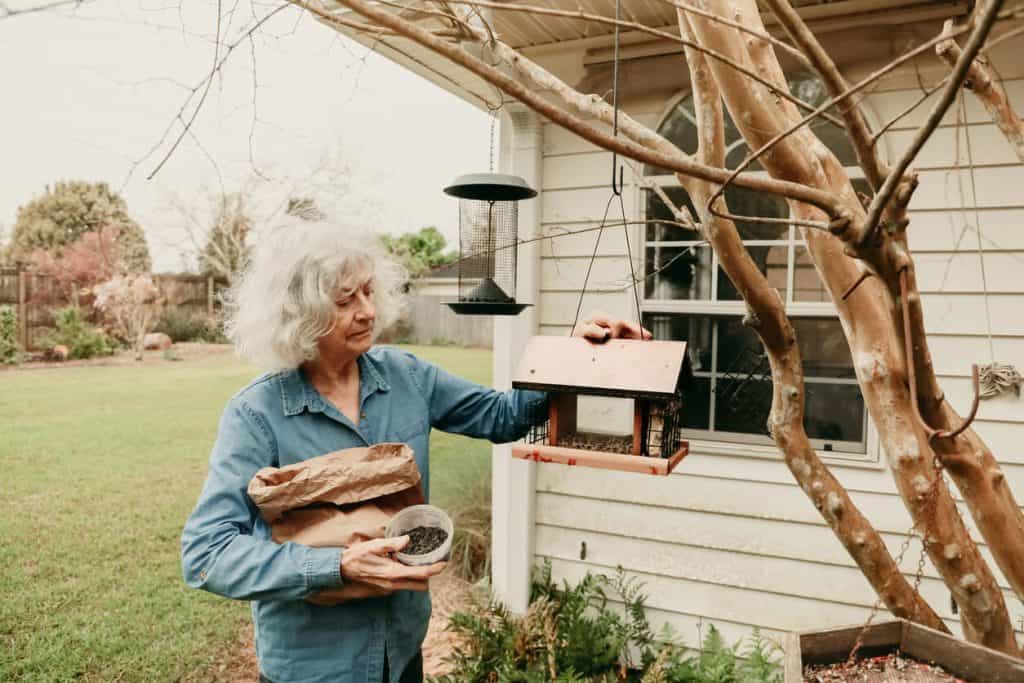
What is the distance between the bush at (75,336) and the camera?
209 inches

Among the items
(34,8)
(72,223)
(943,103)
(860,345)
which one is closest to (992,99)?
(860,345)

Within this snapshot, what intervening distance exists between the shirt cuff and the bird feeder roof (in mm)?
703

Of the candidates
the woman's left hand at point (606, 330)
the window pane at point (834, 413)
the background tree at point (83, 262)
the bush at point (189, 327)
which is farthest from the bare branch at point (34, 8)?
the bush at point (189, 327)

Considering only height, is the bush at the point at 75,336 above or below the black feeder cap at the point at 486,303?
below

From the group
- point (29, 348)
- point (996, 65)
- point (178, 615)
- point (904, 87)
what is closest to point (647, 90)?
point (904, 87)

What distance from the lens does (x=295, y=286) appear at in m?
1.53

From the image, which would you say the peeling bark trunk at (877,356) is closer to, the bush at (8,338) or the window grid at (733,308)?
the window grid at (733,308)

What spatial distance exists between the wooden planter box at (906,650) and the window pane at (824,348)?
59.8 inches

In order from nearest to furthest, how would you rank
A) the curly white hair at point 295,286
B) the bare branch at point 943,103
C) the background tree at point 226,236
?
the bare branch at point 943,103, the curly white hair at point 295,286, the background tree at point 226,236

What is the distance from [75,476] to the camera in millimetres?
4223

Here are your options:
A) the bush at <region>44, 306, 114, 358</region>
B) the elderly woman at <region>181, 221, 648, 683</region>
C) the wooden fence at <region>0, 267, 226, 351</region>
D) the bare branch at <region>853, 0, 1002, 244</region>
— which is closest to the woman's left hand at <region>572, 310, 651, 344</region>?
the elderly woman at <region>181, 221, 648, 683</region>

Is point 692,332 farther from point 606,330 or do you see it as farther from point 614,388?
point 614,388

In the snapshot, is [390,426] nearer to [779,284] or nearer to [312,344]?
[312,344]

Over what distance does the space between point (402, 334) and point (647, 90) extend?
10326mm
